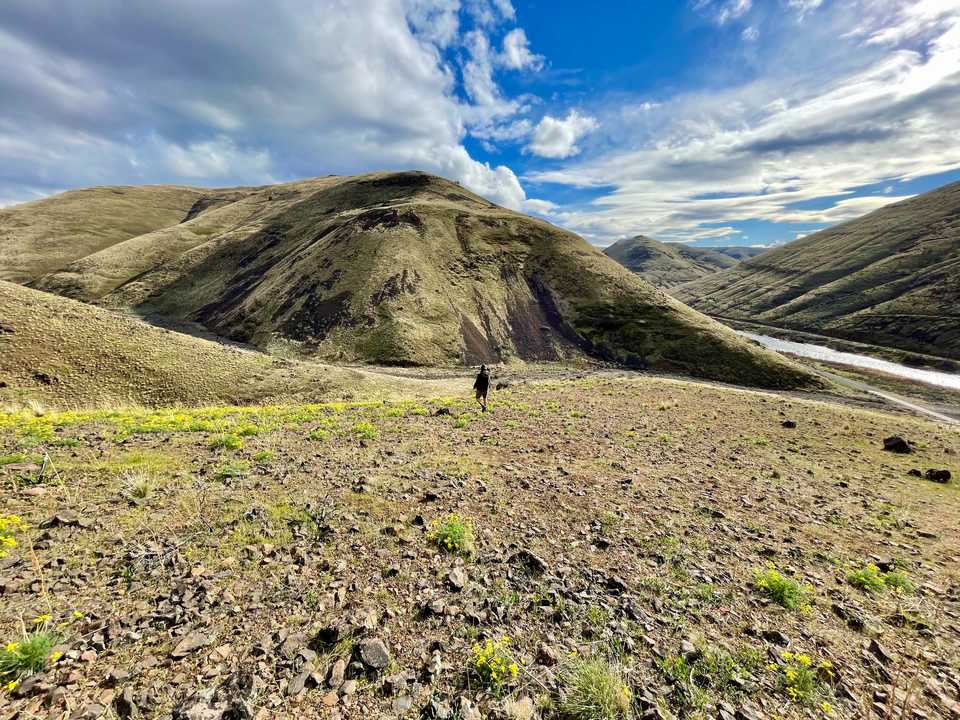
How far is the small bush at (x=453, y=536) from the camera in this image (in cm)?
758

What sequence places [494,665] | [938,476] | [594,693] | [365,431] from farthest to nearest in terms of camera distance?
[938,476] < [365,431] < [494,665] < [594,693]

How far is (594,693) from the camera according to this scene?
473cm

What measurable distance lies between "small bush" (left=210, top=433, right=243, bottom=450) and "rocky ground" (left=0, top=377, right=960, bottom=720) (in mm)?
126

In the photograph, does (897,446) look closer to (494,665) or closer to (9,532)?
(494,665)

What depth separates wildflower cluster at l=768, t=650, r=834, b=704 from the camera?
524cm

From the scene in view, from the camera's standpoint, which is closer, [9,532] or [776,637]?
[776,637]

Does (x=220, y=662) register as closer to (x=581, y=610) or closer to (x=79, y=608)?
(x=79, y=608)

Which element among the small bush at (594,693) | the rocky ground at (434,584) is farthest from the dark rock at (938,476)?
the small bush at (594,693)

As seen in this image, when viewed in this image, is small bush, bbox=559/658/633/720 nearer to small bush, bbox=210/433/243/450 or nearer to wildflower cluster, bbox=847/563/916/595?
wildflower cluster, bbox=847/563/916/595

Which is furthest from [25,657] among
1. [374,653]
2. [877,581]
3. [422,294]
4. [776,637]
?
[422,294]

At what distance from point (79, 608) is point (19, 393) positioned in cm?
2815

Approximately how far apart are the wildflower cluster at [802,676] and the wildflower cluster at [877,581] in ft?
11.4

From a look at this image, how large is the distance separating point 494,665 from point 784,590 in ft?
20.0

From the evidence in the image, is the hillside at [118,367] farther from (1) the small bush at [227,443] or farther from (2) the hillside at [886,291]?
(2) the hillside at [886,291]
